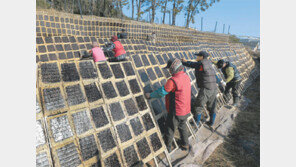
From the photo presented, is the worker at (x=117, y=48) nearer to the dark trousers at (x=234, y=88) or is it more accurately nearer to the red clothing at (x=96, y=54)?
the red clothing at (x=96, y=54)

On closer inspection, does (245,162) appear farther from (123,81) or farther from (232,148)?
(123,81)

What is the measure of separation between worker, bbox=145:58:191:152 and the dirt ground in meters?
0.78

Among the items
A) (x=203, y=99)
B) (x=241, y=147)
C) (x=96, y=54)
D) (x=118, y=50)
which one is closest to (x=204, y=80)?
(x=203, y=99)

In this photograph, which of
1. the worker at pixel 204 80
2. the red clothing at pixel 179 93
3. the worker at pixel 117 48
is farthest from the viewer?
the worker at pixel 117 48

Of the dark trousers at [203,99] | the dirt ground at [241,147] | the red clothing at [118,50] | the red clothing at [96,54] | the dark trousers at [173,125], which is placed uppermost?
the red clothing at [118,50]

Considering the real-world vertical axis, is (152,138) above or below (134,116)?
below

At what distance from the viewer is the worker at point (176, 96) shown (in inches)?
95.0

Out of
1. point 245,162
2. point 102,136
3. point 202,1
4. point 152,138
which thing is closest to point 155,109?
point 152,138

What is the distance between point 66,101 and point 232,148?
355cm

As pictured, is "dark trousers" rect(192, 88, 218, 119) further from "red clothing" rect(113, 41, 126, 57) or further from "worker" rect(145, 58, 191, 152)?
"red clothing" rect(113, 41, 126, 57)

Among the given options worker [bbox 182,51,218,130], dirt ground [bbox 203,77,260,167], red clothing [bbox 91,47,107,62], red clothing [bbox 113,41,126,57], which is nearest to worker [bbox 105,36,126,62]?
red clothing [bbox 113,41,126,57]

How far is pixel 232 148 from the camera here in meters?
3.34

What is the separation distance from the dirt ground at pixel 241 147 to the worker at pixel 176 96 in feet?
2.57

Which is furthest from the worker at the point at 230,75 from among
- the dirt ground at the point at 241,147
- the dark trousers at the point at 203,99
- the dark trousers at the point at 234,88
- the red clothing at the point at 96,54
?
the red clothing at the point at 96,54
